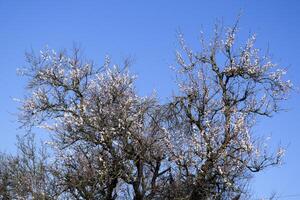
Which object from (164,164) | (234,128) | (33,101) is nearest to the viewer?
(234,128)

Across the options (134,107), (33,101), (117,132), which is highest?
(33,101)

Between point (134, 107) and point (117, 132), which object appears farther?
point (134, 107)

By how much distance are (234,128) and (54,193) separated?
743cm

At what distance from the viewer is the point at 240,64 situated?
18.4 m

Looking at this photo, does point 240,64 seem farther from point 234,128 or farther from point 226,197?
point 226,197

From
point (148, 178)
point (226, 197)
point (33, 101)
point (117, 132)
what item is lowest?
point (226, 197)

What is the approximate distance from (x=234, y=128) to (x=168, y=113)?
287 centimetres

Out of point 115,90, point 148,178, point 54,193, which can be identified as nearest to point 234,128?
point 148,178

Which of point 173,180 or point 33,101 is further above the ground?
point 33,101

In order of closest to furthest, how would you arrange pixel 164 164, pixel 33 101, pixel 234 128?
pixel 234 128
pixel 164 164
pixel 33 101

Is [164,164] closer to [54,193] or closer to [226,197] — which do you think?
[226,197]

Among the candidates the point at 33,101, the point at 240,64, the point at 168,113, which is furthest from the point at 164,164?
the point at 33,101

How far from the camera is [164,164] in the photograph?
715 inches

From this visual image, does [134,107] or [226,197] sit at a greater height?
[134,107]
